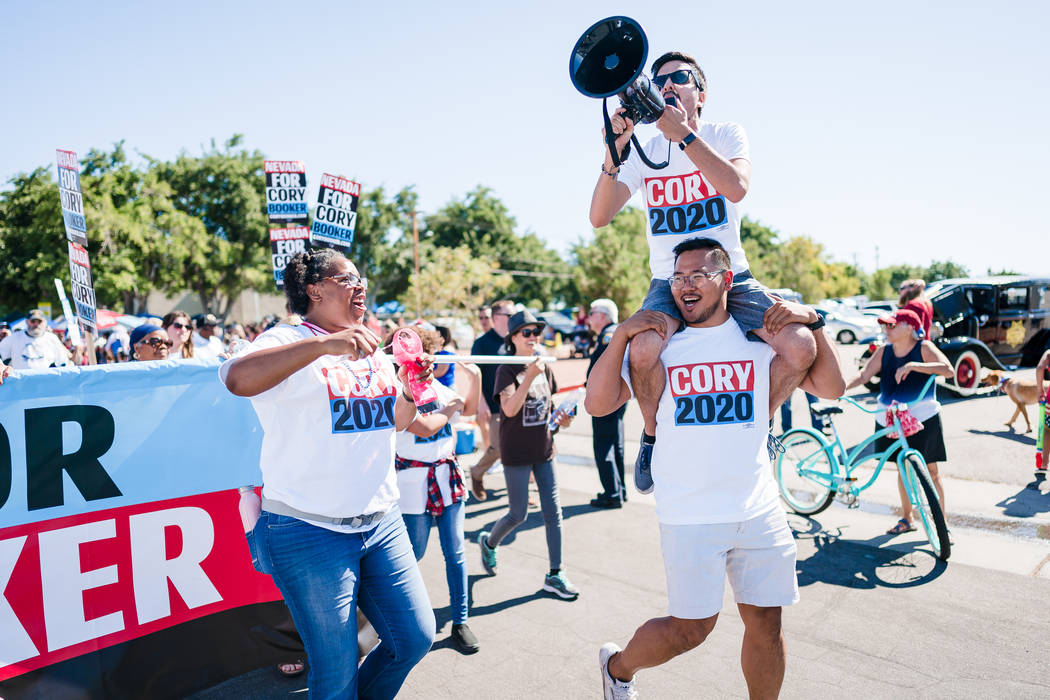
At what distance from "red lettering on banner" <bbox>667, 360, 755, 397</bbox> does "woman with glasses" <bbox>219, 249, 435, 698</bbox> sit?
3.70ft

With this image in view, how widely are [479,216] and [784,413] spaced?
160 ft

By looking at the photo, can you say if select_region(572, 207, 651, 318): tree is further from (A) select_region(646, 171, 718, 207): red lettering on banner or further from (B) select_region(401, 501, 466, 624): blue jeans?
(A) select_region(646, 171, 718, 207): red lettering on banner

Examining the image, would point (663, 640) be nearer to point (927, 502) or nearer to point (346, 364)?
point (346, 364)

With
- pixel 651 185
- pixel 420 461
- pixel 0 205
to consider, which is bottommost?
pixel 420 461

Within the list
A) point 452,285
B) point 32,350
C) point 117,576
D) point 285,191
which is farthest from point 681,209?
point 452,285

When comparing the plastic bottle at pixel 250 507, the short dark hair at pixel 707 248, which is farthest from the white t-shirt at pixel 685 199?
the plastic bottle at pixel 250 507

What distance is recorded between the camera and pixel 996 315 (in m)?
13.4

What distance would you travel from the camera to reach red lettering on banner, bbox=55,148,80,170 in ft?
19.7

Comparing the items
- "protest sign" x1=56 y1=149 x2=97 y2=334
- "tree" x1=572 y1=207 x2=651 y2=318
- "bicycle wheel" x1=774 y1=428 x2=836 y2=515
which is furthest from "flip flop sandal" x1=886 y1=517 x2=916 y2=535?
"tree" x1=572 y1=207 x2=651 y2=318

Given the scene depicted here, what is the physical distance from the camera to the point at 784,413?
28.3 feet

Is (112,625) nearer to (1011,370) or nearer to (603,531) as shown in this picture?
(603,531)

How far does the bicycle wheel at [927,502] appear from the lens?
484 cm

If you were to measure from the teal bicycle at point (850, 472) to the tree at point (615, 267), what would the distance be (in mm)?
27221

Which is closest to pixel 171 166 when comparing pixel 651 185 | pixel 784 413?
pixel 784 413
